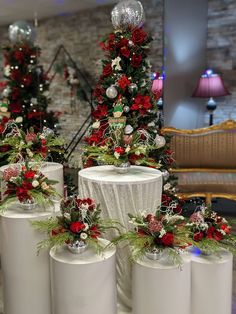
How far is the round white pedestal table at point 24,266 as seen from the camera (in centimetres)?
256

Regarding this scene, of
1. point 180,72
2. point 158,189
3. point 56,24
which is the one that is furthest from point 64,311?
point 56,24

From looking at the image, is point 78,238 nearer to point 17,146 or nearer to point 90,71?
point 17,146

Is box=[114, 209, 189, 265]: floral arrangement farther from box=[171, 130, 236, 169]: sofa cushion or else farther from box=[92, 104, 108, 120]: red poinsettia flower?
box=[171, 130, 236, 169]: sofa cushion

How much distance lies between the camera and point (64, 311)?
2.23 meters

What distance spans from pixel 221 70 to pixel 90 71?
2.08m

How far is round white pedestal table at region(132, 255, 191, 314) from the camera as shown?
7.23 ft

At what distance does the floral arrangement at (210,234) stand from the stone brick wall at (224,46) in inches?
163

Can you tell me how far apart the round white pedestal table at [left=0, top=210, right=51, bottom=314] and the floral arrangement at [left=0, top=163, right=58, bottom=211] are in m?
0.10

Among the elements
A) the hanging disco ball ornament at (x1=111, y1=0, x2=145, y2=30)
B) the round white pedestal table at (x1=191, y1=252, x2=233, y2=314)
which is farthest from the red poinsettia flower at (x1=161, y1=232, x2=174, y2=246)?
the hanging disco ball ornament at (x1=111, y1=0, x2=145, y2=30)

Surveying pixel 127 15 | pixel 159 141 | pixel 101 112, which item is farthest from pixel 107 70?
pixel 159 141

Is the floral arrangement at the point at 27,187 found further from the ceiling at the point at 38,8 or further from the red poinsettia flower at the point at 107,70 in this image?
the ceiling at the point at 38,8

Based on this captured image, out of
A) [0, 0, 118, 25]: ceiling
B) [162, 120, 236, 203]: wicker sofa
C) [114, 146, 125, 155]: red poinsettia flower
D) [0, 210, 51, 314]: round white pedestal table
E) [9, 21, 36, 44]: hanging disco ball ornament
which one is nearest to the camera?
[0, 210, 51, 314]: round white pedestal table

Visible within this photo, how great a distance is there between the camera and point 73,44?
6184 millimetres

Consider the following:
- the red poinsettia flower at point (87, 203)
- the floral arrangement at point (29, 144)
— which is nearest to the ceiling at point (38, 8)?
the floral arrangement at point (29, 144)
